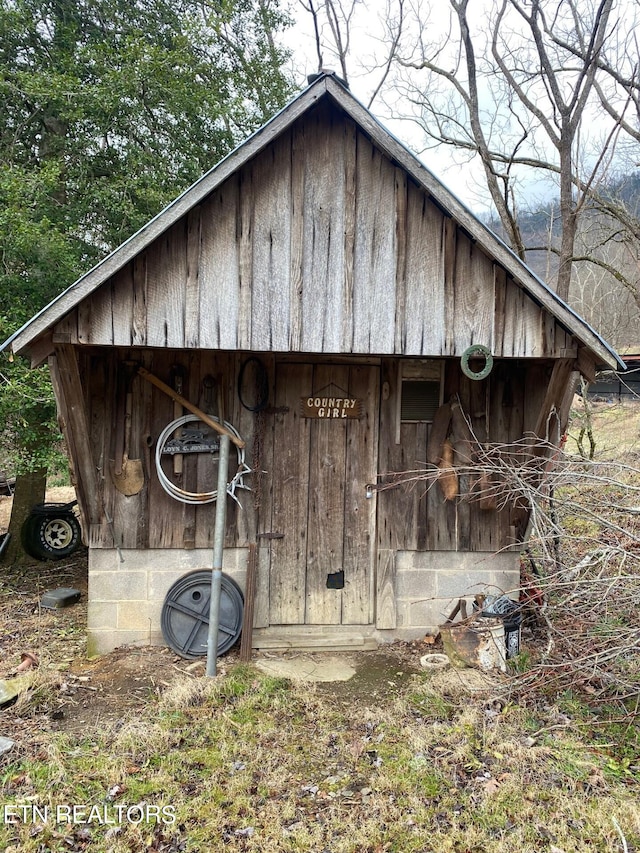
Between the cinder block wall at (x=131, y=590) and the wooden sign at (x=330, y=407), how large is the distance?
1.70 metres

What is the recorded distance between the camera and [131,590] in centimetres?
547

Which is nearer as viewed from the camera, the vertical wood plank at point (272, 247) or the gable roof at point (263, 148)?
the gable roof at point (263, 148)

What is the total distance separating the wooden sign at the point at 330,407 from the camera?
563 centimetres

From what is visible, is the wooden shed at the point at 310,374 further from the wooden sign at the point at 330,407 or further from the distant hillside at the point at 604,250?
the distant hillside at the point at 604,250

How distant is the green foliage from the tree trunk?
108cm

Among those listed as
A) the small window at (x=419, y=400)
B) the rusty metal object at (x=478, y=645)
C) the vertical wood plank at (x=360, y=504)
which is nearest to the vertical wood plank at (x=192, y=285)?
the vertical wood plank at (x=360, y=504)

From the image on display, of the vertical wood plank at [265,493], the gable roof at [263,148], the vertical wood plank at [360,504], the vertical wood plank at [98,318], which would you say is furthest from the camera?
the vertical wood plank at [360,504]

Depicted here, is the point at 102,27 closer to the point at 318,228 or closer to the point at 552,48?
the point at 318,228

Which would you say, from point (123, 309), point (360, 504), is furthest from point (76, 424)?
point (360, 504)

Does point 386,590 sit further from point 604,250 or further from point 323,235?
point 604,250

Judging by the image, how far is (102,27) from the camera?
8648 millimetres

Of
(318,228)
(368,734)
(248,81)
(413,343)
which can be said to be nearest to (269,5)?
(248,81)

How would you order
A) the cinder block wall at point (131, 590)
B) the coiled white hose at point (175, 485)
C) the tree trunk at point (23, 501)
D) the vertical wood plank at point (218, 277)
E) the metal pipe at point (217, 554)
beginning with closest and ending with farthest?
the vertical wood plank at point (218, 277) < the metal pipe at point (217, 554) < the coiled white hose at point (175, 485) < the cinder block wall at point (131, 590) < the tree trunk at point (23, 501)

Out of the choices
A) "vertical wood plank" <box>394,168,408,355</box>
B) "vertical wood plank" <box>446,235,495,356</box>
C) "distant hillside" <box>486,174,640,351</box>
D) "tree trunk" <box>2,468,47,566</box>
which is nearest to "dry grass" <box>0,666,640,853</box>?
"vertical wood plank" <box>446,235,495,356</box>
